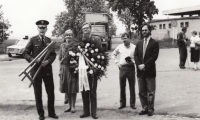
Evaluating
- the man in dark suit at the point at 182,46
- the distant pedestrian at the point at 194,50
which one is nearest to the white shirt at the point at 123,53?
the distant pedestrian at the point at 194,50

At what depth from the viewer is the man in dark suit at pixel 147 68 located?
280 inches

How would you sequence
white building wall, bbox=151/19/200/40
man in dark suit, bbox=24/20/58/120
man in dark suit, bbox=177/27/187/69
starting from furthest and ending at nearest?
white building wall, bbox=151/19/200/40 → man in dark suit, bbox=177/27/187/69 → man in dark suit, bbox=24/20/58/120

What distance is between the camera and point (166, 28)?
55.6 metres

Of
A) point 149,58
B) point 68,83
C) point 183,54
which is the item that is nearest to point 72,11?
point 183,54

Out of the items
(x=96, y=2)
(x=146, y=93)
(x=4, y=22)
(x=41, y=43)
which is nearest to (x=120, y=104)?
(x=146, y=93)

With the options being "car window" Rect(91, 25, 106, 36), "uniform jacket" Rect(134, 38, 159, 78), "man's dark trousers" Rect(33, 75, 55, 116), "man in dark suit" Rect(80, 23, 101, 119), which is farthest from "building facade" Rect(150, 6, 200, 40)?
"man's dark trousers" Rect(33, 75, 55, 116)

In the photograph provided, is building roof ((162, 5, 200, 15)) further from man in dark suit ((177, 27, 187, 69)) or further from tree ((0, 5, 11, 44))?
man in dark suit ((177, 27, 187, 69))

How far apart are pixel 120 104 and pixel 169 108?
1184mm

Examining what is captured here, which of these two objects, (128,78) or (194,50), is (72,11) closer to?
(194,50)

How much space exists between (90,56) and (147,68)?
1.31m

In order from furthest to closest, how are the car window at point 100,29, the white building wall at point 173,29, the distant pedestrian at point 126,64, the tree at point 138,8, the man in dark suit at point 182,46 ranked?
the tree at point 138,8, the white building wall at point 173,29, the car window at point 100,29, the man in dark suit at point 182,46, the distant pedestrian at point 126,64

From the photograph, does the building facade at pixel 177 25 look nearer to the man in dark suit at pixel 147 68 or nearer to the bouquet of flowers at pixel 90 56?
the man in dark suit at pixel 147 68

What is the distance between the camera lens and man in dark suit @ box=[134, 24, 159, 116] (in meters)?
7.10

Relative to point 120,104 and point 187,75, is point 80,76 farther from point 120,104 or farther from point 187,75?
point 187,75
